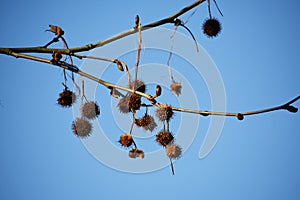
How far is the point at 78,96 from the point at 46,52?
361mm

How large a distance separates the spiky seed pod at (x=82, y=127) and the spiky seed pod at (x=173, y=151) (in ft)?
1.28

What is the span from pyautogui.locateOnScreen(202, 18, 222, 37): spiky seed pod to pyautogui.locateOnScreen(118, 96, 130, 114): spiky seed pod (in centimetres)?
70

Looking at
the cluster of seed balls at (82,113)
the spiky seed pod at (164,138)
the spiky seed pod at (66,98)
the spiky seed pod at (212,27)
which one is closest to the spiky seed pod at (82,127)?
the cluster of seed balls at (82,113)

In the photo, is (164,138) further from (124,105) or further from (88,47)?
(88,47)

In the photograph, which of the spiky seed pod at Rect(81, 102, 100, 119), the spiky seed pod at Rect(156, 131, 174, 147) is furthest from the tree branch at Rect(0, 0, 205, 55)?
the spiky seed pod at Rect(156, 131, 174, 147)

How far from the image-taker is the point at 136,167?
5.71ft

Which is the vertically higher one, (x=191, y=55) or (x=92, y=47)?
(x=191, y=55)

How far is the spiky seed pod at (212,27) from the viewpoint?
1.87 m

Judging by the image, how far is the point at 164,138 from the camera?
1464 millimetres

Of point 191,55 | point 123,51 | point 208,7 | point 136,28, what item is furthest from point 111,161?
point 208,7

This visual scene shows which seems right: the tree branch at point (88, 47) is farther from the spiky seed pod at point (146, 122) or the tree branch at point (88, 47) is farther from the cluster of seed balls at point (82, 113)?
the spiky seed pod at point (146, 122)

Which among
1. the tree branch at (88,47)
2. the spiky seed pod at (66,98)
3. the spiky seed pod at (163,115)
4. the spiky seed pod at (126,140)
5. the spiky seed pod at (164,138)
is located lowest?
the spiky seed pod at (126,140)

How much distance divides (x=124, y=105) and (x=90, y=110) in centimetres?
20

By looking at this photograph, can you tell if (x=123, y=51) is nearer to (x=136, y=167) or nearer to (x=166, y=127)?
(x=166, y=127)
